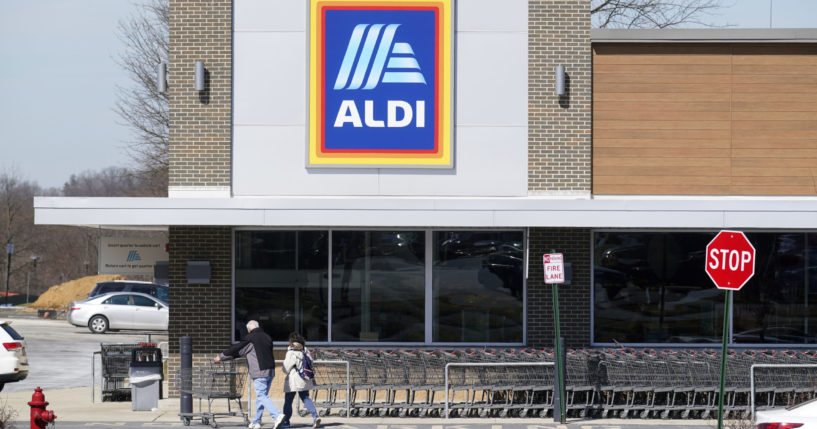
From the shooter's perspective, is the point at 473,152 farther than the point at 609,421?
Yes

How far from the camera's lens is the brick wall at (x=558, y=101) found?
19984 mm

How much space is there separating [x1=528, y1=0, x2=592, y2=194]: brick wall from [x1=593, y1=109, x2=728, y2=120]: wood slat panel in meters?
0.39

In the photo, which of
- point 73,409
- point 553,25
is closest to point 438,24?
point 553,25

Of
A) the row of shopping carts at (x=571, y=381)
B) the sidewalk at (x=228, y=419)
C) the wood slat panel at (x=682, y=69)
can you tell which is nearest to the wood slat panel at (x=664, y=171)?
the wood slat panel at (x=682, y=69)

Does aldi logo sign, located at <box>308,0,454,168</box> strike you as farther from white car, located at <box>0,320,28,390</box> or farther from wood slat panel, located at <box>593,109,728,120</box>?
white car, located at <box>0,320,28,390</box>

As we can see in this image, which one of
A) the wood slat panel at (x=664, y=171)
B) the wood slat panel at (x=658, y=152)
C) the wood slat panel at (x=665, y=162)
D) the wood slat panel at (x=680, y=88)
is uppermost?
the wood slat panel at (x=680, y=88)

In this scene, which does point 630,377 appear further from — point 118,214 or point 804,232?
point 118,214

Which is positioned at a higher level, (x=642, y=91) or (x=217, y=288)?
(x=642, y=91)

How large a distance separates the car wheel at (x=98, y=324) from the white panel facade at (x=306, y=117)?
20.8 m

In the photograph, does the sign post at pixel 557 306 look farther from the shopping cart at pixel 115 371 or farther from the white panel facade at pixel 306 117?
the shopping cart at pixel 115 371

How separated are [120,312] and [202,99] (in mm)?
20357

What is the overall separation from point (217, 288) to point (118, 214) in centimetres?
252

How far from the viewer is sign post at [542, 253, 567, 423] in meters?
16.8

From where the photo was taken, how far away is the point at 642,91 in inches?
792
